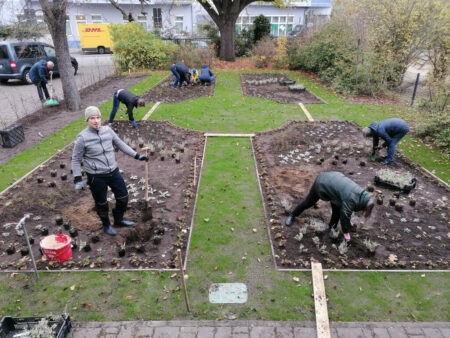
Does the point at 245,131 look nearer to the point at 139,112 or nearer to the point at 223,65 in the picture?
the point at 139,112

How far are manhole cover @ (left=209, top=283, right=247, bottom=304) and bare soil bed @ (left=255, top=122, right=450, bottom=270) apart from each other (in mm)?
812

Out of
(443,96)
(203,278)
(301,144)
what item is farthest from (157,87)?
(203,278)

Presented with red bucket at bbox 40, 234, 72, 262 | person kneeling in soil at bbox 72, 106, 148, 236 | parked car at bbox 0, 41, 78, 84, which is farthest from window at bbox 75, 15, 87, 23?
red bucket at bbox 40, 234, 72, 262

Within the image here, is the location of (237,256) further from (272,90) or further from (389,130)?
(272,90)

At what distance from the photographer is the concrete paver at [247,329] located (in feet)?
12.9

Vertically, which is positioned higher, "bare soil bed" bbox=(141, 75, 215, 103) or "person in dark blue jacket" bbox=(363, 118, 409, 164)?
"person in dark blue jacket" bbox=(363, 118, 409, 164)

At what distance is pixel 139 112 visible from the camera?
40.5 feet

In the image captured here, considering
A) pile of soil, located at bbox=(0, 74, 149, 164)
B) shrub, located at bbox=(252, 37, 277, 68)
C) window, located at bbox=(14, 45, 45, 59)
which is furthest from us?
shrub, located at bbox=(252, 37, 277, 68)

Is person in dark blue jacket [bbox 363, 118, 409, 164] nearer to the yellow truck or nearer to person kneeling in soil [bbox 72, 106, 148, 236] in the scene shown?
person kneeling in soil [bbox 72, 106, 148, 236]

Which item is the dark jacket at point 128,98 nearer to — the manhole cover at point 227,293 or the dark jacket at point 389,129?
the dark jacket at point 389,129

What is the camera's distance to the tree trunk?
2161 centimetres

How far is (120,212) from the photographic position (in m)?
5.68

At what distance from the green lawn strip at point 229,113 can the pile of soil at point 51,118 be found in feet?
10.6

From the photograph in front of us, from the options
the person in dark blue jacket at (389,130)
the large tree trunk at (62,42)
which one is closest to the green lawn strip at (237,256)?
the person in dark blue jacket at (389,130)
